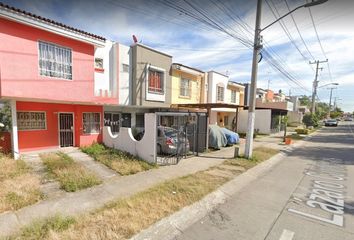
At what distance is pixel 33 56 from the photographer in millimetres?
8492

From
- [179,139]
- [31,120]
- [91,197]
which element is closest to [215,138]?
[179,139]

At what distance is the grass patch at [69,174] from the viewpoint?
6.14m

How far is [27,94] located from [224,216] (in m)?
8.66

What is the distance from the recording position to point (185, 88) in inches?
732

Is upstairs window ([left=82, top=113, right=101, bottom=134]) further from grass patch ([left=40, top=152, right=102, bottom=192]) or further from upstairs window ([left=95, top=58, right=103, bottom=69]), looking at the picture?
grass patch ([left=40, top=152, right=102, bottom=192])

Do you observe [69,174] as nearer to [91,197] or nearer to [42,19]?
[91,197]

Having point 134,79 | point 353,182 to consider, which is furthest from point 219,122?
point 353,182

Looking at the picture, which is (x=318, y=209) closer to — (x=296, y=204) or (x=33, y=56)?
(x=296, y=204)

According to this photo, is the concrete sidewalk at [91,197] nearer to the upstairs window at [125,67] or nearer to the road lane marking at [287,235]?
the road lane marking at [287,235]

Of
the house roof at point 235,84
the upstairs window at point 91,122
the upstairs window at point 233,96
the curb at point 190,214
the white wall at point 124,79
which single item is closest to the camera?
the curb at point 190,214

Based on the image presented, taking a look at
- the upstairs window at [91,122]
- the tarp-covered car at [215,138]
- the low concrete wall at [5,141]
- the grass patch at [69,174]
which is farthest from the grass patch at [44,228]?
the tarp-covered car at [215,138]

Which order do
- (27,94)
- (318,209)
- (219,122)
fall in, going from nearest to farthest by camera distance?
(318,209), (27,94), (219,122)

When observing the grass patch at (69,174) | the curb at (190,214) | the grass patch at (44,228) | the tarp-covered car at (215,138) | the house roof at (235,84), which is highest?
the house roof at (235,84)

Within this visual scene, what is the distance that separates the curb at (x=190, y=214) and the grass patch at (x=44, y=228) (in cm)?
147
